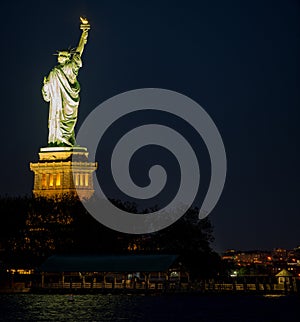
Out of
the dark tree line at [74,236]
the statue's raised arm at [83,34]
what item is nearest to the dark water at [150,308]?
the dark tree line at [74,236]

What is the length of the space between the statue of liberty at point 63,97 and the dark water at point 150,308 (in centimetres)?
3278

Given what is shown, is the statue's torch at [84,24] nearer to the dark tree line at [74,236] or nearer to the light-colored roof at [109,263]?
the dark tree line at [74,236]

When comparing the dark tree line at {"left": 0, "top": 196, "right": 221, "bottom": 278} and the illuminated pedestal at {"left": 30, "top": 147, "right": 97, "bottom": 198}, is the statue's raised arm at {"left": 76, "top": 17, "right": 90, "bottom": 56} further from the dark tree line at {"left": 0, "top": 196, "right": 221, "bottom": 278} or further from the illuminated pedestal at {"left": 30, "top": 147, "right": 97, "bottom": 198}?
the dark tree line at {"left": 0, "top": 196, "right": 221, "bottom": 278}

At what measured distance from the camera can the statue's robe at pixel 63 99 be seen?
118m

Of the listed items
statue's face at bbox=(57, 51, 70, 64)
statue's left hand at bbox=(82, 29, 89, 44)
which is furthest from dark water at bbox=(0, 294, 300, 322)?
statue's left hand at bbox=(82, 29, 89, 44)

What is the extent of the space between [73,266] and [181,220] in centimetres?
1638

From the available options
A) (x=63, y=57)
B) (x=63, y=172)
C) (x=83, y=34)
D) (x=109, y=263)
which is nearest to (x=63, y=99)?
(x=63, y=57)

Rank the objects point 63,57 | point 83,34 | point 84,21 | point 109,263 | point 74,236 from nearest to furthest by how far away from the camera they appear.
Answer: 1. point 109,263
2. point 74,236
3. point 63,57
4. point 83,34
5. point 84,21

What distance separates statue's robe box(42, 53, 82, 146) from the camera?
11788 centimetres

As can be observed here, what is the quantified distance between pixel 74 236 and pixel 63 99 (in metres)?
25.0

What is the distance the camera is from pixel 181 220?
4008 inches

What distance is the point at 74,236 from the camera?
98250 millimetres

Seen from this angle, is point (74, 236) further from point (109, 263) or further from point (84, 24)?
point (84, 24)

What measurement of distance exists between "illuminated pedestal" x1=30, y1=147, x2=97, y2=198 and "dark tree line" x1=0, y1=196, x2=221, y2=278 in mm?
10901
